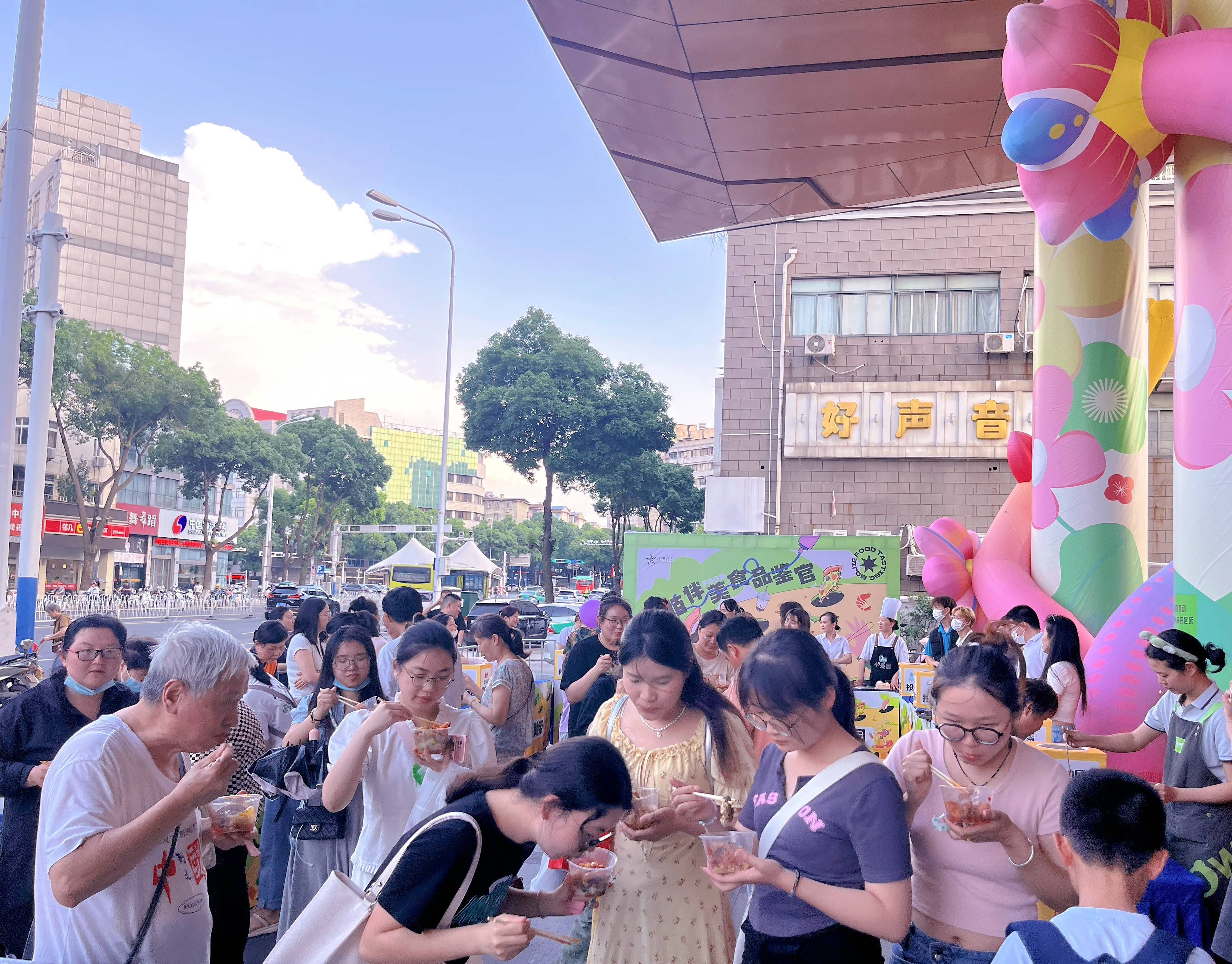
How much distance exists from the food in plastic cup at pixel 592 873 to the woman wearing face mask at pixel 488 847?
0.02m

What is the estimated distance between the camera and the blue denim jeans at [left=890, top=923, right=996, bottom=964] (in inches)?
85.8

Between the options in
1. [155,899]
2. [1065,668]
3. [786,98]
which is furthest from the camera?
[786,98]

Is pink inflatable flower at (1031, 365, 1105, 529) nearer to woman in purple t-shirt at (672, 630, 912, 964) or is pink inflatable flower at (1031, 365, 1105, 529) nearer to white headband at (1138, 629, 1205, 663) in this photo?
white headband at (1138, 629, 1205, 663)

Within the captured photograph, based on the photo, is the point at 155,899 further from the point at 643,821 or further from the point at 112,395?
the point at 112,395

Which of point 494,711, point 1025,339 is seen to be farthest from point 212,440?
point 494,711

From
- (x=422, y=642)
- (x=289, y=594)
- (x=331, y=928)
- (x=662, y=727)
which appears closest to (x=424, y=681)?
(x=422, y=642)

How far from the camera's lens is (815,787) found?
2.16m

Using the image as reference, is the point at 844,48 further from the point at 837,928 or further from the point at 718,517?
the point at 718,517

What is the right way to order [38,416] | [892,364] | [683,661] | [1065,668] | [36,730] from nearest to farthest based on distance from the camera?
[683,661]
[36,730]
[1065,668]
[38,416]
[892,364]

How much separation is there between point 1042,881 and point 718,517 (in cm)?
1421

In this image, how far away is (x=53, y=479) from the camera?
118 feet

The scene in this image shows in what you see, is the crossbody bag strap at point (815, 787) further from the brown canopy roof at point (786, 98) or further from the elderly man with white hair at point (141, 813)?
the brown canopy roof at point (786, 98)

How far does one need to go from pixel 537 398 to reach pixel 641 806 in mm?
26053

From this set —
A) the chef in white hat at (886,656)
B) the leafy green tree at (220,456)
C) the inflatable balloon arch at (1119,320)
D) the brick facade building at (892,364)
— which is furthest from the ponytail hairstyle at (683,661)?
the leafy green tree at (220,456)
